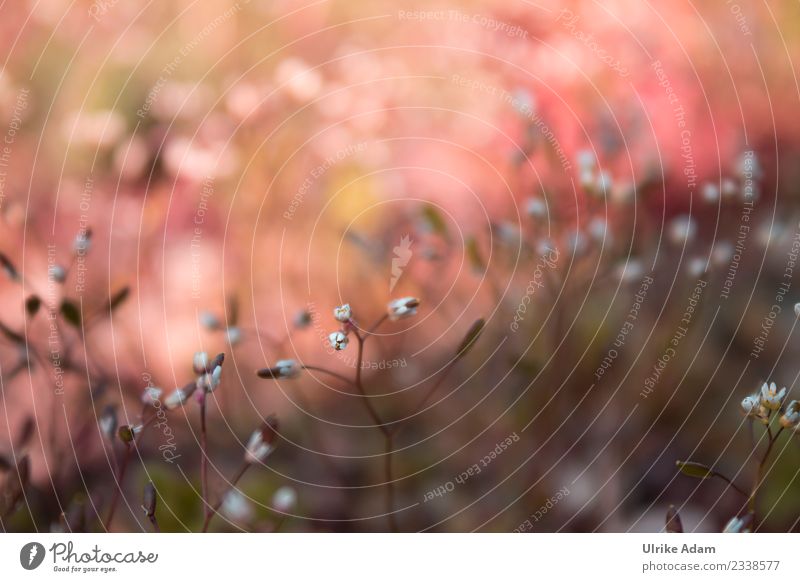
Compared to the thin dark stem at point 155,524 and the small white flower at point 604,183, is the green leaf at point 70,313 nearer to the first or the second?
the thin dark stem at point 155,524

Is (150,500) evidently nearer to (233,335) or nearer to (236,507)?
(236,507)

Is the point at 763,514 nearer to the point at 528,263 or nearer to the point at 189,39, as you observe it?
the point at 528,263

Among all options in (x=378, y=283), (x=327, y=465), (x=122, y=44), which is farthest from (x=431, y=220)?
(x=122, y=44)
